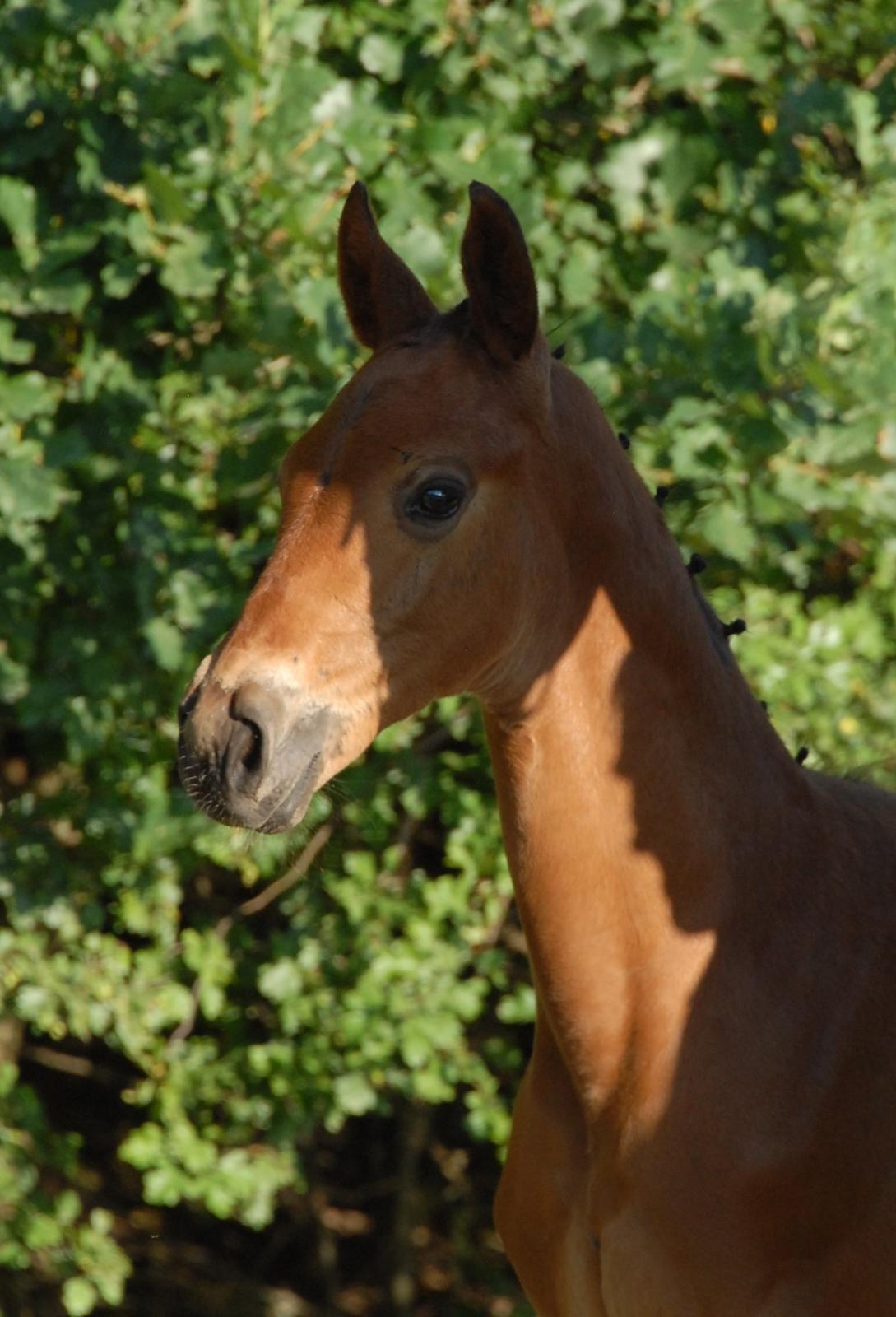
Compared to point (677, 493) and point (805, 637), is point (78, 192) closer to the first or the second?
point (677, 493)

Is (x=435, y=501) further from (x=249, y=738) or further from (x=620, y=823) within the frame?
(x=620, y=823)

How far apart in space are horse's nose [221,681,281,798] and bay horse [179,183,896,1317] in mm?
31

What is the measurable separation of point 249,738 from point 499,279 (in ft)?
2.27

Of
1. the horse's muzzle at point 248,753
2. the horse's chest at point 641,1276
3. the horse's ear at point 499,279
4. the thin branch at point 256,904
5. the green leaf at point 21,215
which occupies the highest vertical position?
the green leaf at point 21,215

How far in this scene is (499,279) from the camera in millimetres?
2064

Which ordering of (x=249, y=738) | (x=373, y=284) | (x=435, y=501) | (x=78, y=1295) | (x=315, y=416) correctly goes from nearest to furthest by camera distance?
(x=249, y=738) → (x=435, y=501) → (x=373, y=284) → (x=315, y=416) → (x=78, y=1295)

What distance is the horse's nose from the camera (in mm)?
1839

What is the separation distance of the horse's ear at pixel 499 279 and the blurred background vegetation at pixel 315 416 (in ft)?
3.31

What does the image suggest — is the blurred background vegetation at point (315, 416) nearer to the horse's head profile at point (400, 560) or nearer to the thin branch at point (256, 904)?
the thin branch at point (256, 904)

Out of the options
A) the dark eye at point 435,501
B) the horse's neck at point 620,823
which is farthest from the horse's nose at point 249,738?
the horse's neck at point 620,823

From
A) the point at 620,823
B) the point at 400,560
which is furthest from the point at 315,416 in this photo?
the point at 620,823

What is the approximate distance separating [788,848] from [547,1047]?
1.50 ft

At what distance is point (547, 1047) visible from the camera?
230 centimetres

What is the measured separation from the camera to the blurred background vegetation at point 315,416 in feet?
10.3
